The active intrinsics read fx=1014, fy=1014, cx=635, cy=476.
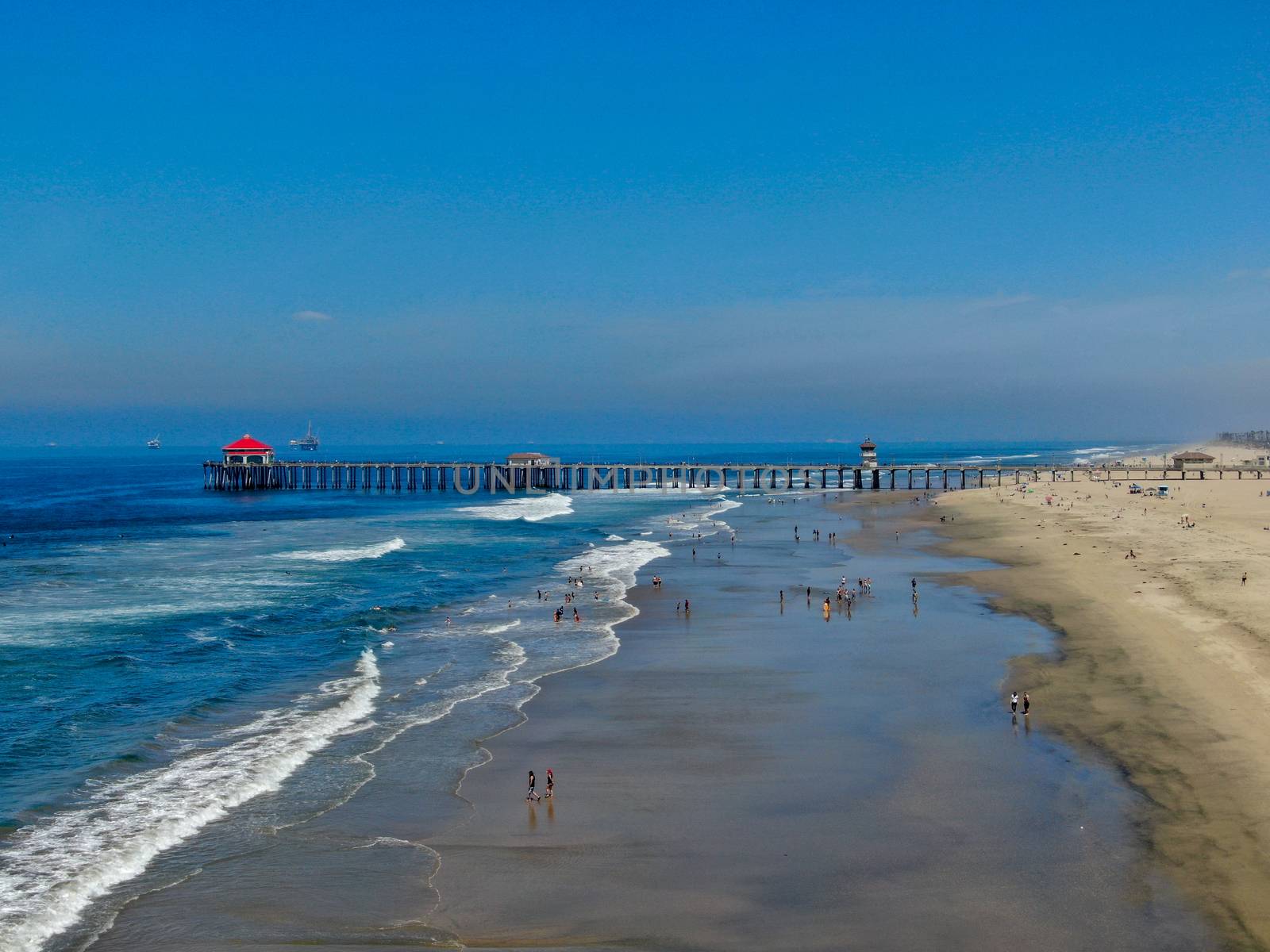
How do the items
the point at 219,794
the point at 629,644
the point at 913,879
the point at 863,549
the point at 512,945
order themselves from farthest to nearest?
the point at 863,549, the point at 629,644, the point at 219,794, the point at 913,879, the point at 512,945

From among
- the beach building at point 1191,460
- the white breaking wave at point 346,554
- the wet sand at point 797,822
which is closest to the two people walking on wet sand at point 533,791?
the wet sand at point 797,822

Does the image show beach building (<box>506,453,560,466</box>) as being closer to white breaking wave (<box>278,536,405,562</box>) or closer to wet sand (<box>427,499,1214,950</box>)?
white breaking wave (<box>278,536,405,562</box>)

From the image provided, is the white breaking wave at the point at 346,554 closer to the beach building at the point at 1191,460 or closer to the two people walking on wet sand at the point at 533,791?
the two people walking on wet sand at the point at 533,791

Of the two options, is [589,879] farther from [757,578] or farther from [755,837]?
[757,578]

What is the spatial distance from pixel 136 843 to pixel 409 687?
10155mm

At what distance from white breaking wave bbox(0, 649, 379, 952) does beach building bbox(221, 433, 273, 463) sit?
10251 cm

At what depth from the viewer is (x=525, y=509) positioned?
296ft

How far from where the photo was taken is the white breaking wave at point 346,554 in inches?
2060

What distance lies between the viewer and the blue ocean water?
16672 mm

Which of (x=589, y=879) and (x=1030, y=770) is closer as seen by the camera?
(x=589, y=879)

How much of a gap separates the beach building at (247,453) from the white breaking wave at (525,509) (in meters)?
35.4

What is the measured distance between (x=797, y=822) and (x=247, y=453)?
11389cm

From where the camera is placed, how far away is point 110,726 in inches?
882

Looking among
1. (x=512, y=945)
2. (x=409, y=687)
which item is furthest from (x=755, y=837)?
(x=409, y=687)
